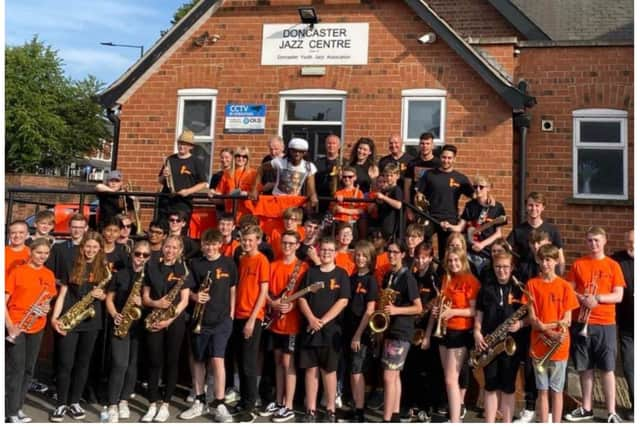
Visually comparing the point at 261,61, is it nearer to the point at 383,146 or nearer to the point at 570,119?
the point at 383,146

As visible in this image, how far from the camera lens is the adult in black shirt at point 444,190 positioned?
6926mm

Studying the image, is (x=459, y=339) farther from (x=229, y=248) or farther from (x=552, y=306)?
(x=229, y=248)

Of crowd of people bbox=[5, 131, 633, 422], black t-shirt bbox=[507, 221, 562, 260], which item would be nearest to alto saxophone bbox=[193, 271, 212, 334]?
crowd of people bbox=[5, 131, 633, 422]

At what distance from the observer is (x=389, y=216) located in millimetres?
6738

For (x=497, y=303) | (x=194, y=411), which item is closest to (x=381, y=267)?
(x=497, y=303)

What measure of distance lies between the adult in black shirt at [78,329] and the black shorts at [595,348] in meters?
4.56

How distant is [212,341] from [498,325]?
2.62 m

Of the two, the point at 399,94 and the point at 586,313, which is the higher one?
the point at 399,94

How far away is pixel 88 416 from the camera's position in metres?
5.61

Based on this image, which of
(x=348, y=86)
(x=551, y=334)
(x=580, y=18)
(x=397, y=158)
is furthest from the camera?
(x=580, y=18)

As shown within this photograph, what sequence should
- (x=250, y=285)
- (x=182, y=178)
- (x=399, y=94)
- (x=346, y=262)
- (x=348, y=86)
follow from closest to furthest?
(x=250, y=285)
(x=346, y=262)
(x=182, y=178)
(x=399, y=94)
(x=348, y=86)

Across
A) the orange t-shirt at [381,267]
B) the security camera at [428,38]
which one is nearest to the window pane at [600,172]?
the security camera at [428,38]

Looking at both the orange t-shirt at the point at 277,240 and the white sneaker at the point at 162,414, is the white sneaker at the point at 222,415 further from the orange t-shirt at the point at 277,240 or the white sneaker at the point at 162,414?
the orange t-shirt at the point at 277,240

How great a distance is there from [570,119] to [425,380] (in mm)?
6384
